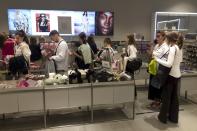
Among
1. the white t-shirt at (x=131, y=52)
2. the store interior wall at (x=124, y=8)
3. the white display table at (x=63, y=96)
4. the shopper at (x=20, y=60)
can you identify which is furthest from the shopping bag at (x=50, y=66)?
the store interior wall at (x=124, y=8)

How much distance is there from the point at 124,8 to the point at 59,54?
462 centimetres

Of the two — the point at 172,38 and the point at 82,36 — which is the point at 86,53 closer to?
the point at 82,36

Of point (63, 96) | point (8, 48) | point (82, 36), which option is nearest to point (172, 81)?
point (63, 96)

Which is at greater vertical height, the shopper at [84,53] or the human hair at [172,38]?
the human hair at [172,38]

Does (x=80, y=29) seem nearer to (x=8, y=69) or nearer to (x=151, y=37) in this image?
(x=151, y=37)

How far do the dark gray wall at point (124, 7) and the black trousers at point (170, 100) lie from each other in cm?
468

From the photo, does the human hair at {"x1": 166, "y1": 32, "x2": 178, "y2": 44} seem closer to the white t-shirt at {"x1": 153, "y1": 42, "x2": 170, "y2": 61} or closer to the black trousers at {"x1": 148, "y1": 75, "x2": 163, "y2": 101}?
the white t-shirt at {"x1": 153, "y1": 42, "x2": 170, "y2": 61}

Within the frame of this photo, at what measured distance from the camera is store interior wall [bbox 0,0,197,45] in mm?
7361

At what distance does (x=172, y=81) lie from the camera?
382 centimetres

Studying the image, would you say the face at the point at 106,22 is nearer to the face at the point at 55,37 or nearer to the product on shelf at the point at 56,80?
the face at the point at 55,37

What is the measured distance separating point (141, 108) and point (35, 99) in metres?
2.21

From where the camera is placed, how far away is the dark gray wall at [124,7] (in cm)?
736

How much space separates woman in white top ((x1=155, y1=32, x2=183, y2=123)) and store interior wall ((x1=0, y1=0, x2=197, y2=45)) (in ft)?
14.5

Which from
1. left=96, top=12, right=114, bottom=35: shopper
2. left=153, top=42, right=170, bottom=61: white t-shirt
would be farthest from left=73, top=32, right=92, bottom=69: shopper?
left=96, top=12, right=114, bottom=35: shopper
